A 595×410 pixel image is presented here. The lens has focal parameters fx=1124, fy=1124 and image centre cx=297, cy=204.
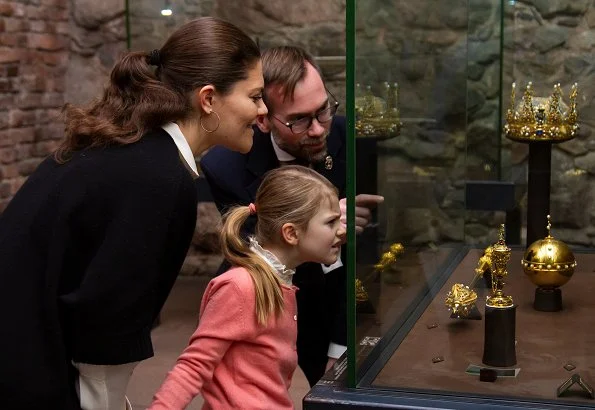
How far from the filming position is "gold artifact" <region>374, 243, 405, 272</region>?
2.22 metres

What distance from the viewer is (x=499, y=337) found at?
2100 millimetres

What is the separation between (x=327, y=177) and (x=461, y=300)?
0.45 m

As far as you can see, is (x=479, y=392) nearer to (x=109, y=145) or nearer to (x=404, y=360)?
Result: (x=404, y=360)

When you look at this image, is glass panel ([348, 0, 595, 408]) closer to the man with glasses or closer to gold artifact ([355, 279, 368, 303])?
gold artifact ([355, 279, 368, 303])

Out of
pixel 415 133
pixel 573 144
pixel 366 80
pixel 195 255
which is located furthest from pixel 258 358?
pixel 195 255

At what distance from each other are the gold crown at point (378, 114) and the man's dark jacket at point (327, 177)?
22 centimetres

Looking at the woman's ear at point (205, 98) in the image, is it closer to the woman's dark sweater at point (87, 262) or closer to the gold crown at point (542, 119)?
the woman's dark sweater at point (87, 262)

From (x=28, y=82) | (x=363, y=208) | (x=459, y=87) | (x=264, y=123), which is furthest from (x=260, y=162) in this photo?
(x=28, y=82)

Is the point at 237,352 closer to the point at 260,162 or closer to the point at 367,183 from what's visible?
the point at 367,183

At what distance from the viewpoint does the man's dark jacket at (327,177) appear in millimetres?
2562

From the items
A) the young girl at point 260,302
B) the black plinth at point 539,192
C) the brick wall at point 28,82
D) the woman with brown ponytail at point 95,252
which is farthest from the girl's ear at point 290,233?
the brick wall at point 28,82

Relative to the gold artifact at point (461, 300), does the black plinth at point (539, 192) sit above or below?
above

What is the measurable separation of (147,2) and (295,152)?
231 centimetres

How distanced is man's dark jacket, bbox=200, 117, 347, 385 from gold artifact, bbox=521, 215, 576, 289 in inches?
17.6
